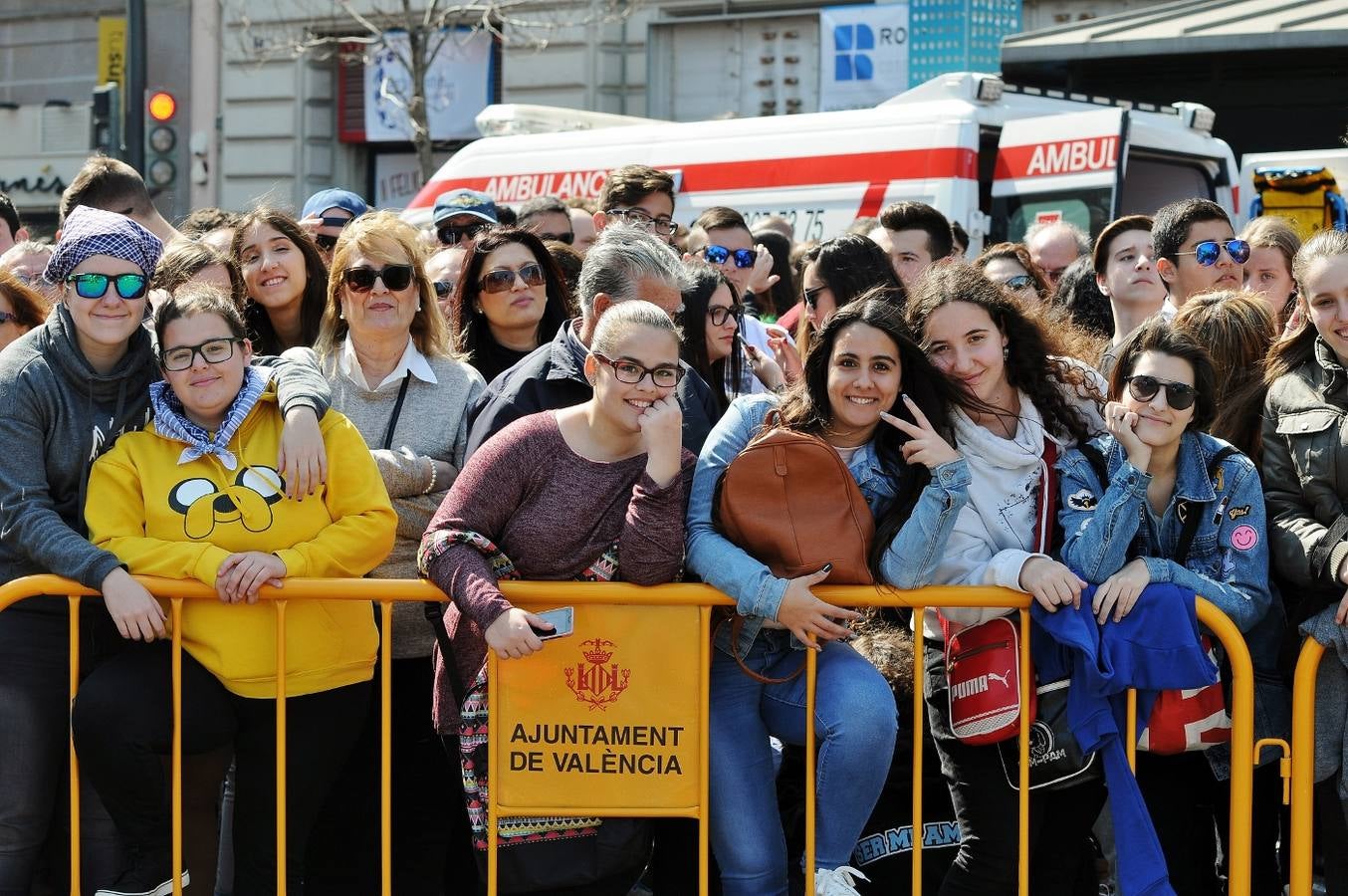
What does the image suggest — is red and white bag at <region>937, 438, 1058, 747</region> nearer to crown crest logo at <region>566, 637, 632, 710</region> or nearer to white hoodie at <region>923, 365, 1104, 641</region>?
white hoodie at <region>923, 365, 1104, 641</region>

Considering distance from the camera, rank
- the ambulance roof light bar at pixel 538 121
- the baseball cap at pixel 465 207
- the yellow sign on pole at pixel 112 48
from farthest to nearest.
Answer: the yellow sign on pole at pixel 112 48 → the ambulance roof light bar at pixel 538 121 → the baseball cap at pixel 465 207

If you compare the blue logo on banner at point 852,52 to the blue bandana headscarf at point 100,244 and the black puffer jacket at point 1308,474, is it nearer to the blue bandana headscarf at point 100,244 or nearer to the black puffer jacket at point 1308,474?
the black puffer jacket at point 1308,474

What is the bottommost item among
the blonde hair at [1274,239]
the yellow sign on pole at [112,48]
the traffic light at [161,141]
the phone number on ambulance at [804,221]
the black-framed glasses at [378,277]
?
the black-framed glasses at [378,277]

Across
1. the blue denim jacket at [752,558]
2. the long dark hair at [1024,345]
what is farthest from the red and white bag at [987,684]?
the long dark hair at [1024,345]

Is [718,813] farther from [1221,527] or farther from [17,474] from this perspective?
[17,474]

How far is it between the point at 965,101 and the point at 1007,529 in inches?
293

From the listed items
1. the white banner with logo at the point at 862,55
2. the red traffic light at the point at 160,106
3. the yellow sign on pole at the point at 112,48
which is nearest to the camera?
the red traffic light at the point at 160,106

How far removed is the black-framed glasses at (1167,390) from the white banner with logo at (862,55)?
14280mm

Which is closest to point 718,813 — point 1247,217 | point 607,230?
point 607,230

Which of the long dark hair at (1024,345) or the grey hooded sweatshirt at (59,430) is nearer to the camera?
the grey hooded sweatshirt at (59,430)

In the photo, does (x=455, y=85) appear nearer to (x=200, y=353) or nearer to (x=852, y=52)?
(x=852, y=52)

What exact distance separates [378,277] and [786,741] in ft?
6.13

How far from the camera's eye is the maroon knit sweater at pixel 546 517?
393cm

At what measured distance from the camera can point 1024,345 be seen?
435 centimetres
